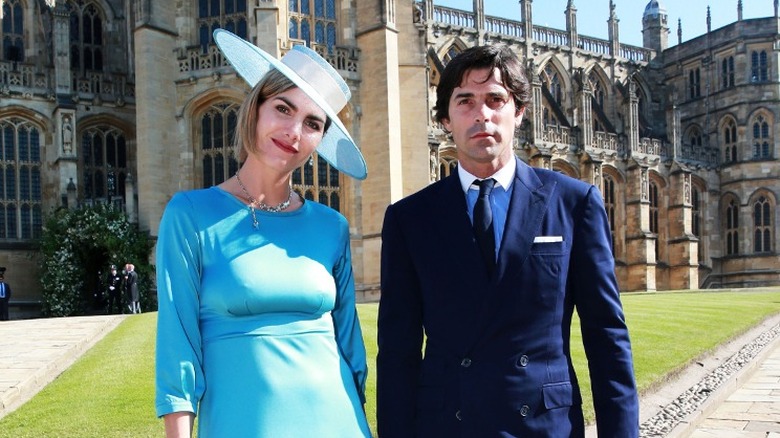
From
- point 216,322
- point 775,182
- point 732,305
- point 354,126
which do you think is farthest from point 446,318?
point 775,182

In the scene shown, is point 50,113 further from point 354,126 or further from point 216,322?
point 216,322

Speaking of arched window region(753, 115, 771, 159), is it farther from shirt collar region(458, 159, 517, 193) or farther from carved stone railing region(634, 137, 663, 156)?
shirt collar region(458, 159, 517, 193)

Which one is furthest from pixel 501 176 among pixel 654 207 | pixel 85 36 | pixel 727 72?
pixel 727 72

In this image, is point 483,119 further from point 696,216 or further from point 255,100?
point 696,216

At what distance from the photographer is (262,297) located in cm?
244

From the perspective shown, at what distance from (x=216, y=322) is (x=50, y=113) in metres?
21.5

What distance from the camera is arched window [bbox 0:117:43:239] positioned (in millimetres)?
21375

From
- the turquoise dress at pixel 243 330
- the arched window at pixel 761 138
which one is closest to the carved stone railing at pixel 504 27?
the arched window at pixel 761 138

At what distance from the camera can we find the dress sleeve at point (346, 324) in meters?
2.72

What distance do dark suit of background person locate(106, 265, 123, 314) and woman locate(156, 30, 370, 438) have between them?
55.4 feet

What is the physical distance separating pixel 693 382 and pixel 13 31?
2146cm

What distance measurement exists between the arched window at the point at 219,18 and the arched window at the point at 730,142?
97.0 ft

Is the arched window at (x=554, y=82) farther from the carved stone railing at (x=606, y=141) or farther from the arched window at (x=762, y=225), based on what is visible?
the arched window at (x=762, y=225)

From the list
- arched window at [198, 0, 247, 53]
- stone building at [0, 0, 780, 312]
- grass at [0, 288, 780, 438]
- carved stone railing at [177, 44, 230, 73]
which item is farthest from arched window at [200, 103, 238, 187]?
grass at [0, 288, 780, 438]
